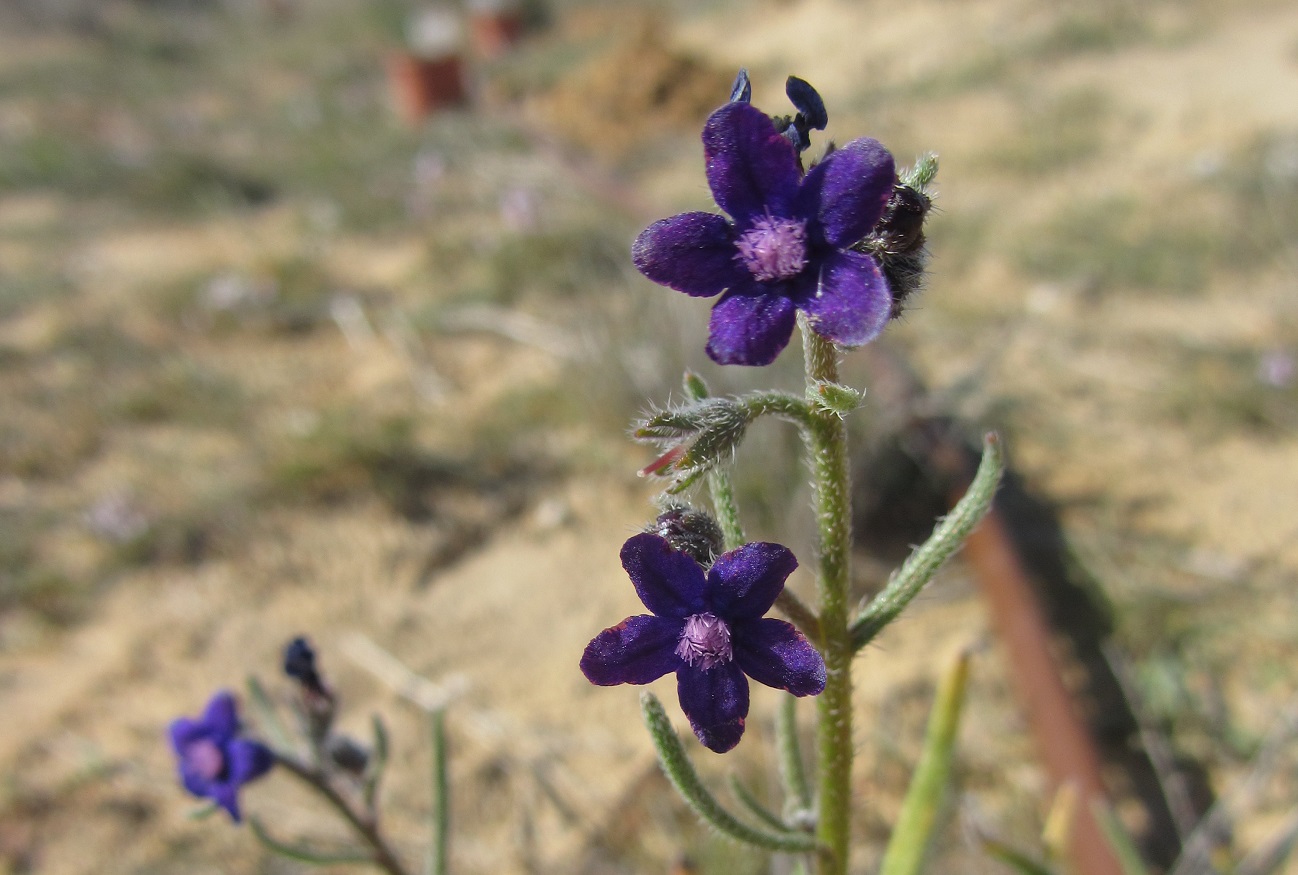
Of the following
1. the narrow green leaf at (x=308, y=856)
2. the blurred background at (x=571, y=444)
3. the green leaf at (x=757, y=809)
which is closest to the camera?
the green leaf at (x=757, y=809)

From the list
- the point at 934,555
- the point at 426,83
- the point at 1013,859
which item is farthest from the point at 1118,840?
the point at 426,83

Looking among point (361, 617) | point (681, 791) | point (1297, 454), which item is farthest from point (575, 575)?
point (1297, 454)

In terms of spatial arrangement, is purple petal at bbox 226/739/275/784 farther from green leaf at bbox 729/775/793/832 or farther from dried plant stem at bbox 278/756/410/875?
green leaf at bbox 729/775/793/832

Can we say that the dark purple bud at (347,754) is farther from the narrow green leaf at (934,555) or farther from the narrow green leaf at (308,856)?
the narrow green leaf at (934,555)

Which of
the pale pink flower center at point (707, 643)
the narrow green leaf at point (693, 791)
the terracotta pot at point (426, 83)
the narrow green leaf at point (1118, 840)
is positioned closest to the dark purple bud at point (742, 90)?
the pale pink flower center at point (707, 643)

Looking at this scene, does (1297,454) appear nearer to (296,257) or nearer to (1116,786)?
(1116,786)

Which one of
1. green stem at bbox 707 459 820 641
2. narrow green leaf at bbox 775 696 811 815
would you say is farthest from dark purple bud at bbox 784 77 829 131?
narrow green leaf at bbox 775 696 811 815

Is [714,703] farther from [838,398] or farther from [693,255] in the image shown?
[693,255]
